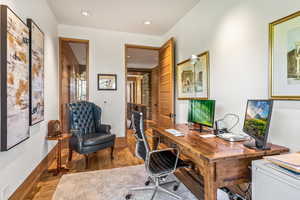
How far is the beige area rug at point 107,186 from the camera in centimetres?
191

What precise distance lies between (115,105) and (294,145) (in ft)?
10.7

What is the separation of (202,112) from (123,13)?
2.31 meters

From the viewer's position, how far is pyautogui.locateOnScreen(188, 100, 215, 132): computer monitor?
1.95 meters

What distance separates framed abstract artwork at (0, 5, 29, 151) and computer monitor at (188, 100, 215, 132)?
6.77ft

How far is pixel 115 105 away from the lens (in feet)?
12.9

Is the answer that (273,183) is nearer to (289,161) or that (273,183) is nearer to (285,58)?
(289,161)

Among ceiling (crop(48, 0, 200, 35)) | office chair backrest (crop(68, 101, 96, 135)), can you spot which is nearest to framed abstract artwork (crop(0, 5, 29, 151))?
office chair backrest (crop(68, 101, 96, 135))

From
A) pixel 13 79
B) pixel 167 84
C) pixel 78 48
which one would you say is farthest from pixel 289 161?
pixel 78 48

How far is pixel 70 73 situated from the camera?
209 inches

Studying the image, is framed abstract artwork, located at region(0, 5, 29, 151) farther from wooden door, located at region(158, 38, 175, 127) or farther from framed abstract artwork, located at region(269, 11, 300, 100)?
framed abstract artwork, located at region(269, 11, 300, 100)

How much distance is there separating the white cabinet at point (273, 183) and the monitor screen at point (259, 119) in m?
0.26

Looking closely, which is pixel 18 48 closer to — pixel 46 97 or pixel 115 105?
pixel 46 97

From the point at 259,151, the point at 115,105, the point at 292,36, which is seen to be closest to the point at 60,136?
the point at 115,105

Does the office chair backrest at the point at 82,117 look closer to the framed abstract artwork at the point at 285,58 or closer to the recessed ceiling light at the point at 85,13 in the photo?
the recessed ceiling light at the point at 85,13
